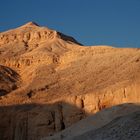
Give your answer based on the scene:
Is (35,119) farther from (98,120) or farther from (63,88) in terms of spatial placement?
(98,120)

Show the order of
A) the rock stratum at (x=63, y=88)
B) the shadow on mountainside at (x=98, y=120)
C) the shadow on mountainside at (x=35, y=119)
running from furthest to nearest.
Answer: the shadow on mountainside at (x=35, y=119) → the rock stratum at (x=63, y=88) → the shadow on mountainside at (x=98, y=120)

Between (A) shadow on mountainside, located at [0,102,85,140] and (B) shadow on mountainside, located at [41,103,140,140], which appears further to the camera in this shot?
(A) shadow on mountainside, located at [0,102,85,140]

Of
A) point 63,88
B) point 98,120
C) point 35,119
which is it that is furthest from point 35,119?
point 98,120

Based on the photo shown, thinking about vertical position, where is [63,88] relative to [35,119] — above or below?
above

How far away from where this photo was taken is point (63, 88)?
61125 millimetres

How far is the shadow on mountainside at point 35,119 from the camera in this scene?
53062 mm

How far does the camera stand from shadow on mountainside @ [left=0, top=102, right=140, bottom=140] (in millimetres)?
53062

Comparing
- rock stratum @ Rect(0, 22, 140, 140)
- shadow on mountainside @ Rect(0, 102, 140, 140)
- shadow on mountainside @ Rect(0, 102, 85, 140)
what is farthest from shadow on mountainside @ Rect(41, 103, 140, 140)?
shadow on mountainside @ Rect(0, 102, 85, 140)

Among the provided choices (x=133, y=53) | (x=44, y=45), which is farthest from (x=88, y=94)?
(x=44, y=45)

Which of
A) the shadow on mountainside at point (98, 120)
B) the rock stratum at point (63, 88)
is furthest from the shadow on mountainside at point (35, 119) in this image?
the shadow on mountainside at point (98, 120)

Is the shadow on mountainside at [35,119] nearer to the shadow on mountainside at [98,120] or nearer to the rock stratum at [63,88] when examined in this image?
the rock stratum at [63,88]

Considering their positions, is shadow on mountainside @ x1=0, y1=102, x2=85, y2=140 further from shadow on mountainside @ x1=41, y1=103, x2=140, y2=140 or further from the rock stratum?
shadow on mountainside @ x1=41, y1=103, x2=140, y2=140

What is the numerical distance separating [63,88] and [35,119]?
7.65 meters

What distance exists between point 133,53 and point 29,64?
18.0 meters
